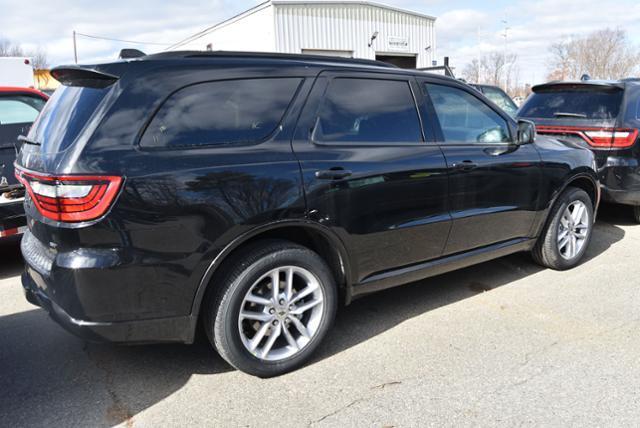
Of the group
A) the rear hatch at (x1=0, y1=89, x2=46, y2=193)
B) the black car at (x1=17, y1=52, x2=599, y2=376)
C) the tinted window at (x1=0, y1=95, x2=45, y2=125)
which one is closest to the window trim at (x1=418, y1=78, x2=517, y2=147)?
the black car at (x1=17, y1=52, x2=599, y2=376)

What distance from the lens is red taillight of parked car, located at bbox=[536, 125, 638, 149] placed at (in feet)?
19.3

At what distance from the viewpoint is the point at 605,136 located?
19.6 feet

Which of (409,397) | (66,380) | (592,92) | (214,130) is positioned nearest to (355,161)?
(214,130)

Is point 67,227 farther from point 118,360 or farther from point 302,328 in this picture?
point 302,328

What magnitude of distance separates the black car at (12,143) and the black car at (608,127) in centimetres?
551

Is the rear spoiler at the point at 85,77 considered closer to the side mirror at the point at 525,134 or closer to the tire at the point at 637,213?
the side mirror at the point at 525,134

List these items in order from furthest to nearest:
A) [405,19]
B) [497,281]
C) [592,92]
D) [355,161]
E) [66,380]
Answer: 1. [405,19]
2. [592,92]
3. [497,281]
4. [355,161]
5. [66,380]

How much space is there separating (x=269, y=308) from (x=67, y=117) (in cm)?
147

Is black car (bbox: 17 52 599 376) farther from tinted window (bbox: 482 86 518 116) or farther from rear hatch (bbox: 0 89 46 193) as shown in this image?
tinted window (bbox: 482 86 518 116)

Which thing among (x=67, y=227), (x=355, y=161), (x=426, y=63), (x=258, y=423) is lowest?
(x=258, y=423)

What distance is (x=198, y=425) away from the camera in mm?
2615

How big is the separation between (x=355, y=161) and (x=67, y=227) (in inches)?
64.4

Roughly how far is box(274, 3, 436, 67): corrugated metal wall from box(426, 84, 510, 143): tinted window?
18165mm

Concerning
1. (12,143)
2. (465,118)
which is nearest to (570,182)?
(465,118)
